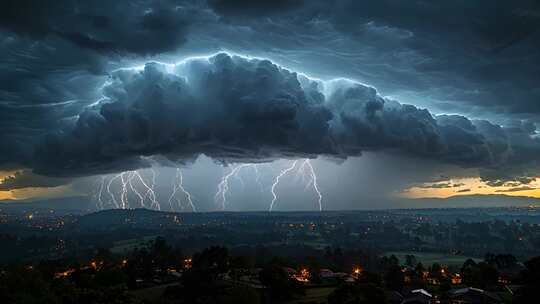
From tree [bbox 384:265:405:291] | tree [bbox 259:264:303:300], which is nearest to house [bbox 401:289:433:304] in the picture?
tree [bbox 384:265:405:291]

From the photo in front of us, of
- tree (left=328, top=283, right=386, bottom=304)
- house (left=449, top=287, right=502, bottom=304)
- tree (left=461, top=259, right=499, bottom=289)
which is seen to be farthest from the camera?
tree (left=461, top=259, right=499, bottom=289)

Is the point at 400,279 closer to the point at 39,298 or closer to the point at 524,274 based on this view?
the point at 524,274

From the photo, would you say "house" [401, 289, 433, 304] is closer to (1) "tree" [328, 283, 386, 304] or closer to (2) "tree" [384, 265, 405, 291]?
(1) "tree" [328, 283, 386, 304]

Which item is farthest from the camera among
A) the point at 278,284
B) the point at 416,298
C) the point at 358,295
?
the point at 278,284

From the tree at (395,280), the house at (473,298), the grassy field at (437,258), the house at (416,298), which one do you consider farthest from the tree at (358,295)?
the grassy field at (437,258)

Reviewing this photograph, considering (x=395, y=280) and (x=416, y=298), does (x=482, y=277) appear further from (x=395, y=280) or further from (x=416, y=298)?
(x=416, y=298)

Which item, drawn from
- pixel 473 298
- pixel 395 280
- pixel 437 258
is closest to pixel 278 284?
pixel 395 280

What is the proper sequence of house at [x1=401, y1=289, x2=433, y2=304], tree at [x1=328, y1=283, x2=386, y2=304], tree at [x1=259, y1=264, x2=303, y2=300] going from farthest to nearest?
tree at [x1=259, y1=264, x2=303, y2=300] < house at [x1=401, y1=289, x2=433, y2=304] < tree at [x1=328, y1=283, x2=386, y2=304]

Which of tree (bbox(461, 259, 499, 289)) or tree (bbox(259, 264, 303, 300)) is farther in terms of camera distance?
tree (bbox(461, 259, 499, 289))

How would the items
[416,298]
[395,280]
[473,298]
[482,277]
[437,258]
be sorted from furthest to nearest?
1. [437,258]
2. [482,277]
3. [395,280]
4. [473,298]
5. [416,298]

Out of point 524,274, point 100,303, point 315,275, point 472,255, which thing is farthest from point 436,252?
point 100,303

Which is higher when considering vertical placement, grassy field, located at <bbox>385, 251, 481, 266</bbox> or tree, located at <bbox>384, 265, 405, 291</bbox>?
tree, located at <bbox>384, 265, 405, 291</bbox>
